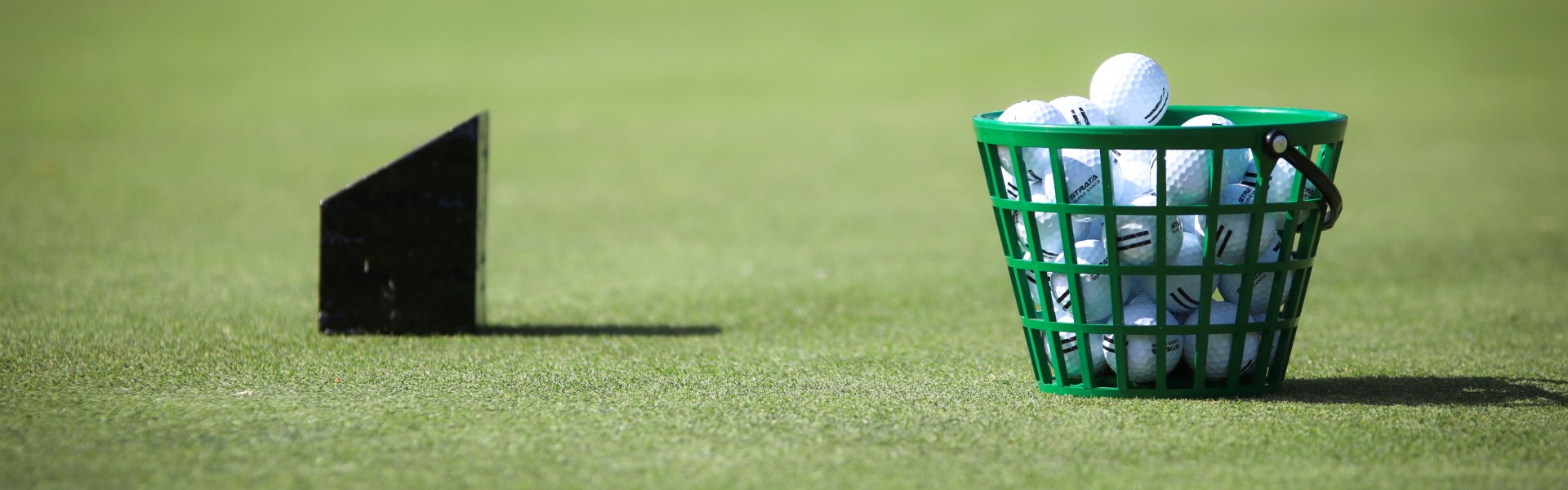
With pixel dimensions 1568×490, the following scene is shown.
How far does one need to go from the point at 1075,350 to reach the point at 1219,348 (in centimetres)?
39

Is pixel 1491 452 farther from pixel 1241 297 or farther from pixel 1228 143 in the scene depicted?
pixel 1228 143

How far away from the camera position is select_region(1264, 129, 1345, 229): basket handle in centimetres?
334

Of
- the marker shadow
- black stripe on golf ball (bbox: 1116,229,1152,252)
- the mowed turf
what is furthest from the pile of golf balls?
the marker shadow

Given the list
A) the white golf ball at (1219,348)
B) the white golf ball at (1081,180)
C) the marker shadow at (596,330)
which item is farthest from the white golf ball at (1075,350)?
the marker shadow at (596,330)

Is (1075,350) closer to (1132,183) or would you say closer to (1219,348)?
(1219,348)

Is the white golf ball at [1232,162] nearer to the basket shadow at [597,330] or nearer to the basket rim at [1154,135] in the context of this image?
the basket rim at [1154,135]

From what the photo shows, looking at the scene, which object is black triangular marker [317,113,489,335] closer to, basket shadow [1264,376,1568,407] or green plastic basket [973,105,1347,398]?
green plastic basket [973,105,1347,398]

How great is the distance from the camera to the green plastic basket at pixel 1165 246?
11.0 feet

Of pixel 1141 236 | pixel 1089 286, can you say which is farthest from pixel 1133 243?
pixel 1089 286

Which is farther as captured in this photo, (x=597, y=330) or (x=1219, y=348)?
(x=597, y=330)

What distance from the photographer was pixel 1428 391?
152 inches

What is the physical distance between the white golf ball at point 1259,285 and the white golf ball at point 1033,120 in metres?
0.63

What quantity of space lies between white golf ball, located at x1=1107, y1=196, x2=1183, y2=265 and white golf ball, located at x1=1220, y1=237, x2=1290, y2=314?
0.28 meters

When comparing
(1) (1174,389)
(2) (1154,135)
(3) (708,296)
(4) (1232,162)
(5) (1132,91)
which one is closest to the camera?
(2) (1154,135)
